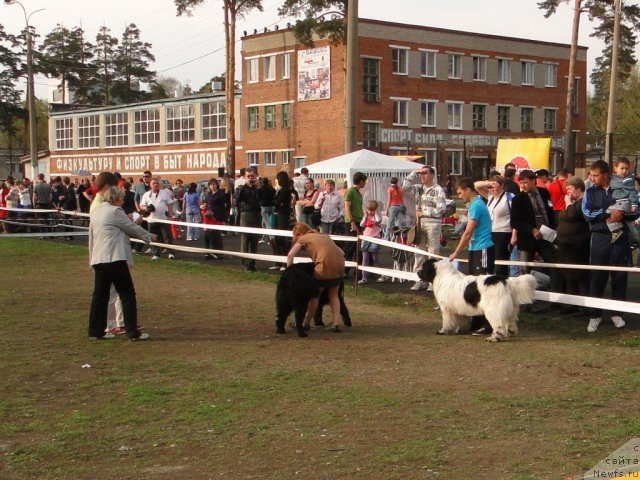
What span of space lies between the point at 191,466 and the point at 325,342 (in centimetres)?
470

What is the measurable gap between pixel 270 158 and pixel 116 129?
65.2 ft

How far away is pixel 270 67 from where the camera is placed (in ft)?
196

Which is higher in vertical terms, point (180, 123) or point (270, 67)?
point (270, 67)

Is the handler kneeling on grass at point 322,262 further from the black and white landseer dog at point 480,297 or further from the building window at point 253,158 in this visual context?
the building window at point 253,158

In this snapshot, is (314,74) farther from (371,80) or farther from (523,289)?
(523,289)

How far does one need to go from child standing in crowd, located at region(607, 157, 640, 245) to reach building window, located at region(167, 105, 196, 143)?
54280mm

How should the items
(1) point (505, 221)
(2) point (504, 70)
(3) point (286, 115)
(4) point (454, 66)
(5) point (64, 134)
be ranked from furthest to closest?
(5) point (64, 134), (2) point (504, 70), (4) point (454, 66), (3) point (286, 115), (1) point (505, 221)

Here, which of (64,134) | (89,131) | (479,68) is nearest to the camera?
(479,68)

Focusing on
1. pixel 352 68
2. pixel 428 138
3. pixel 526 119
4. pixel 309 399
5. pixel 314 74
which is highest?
pixel 314 74

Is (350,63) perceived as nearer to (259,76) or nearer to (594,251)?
(594,251)

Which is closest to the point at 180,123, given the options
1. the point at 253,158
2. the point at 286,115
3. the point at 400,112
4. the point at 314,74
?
the point at 253,158

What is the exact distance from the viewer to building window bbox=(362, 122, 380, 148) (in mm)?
55438

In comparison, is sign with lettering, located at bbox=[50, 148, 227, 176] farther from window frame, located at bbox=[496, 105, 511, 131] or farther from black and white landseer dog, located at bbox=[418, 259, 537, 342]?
black and white landseer dog, located at bbox=[418, 259, 537, 342]

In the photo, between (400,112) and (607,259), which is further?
(400,112)
